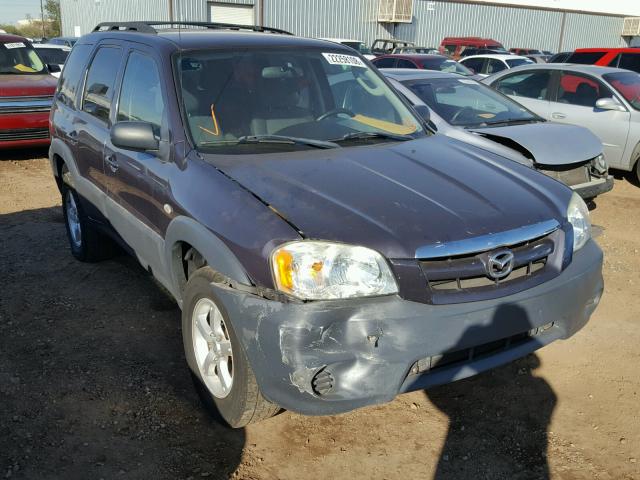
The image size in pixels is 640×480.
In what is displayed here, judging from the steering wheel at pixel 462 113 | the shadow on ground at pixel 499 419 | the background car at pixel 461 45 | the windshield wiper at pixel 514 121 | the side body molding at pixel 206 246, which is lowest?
the background car at pixel 461 45

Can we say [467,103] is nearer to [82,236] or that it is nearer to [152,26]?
[152,26]

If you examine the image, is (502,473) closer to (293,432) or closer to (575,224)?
(293,432)

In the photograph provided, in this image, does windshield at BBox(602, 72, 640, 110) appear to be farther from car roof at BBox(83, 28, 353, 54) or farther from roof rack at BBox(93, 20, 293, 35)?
roof rack at BBox(93, 20, 293, 35)

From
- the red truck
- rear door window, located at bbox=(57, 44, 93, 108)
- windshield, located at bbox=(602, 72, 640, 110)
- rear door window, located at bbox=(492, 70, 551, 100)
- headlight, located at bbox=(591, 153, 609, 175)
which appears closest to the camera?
rear door window, located at bbox=(57, 44, 93, 108)

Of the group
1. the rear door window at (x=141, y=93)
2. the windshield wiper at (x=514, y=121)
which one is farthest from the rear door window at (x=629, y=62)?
the rear door window at (x=141, y=93)

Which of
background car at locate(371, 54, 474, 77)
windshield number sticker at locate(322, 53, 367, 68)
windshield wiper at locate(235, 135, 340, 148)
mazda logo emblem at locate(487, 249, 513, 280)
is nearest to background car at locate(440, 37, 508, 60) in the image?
background car at locate(371, 54, 474, 77)

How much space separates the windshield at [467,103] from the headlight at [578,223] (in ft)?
11.1

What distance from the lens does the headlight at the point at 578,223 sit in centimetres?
319

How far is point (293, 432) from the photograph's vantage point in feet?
10.2

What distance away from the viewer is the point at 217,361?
308 cm

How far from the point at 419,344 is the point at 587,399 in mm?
1421

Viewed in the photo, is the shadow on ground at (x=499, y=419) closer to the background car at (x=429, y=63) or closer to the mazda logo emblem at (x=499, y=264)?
the mazda logo emblem at (x=499, y=264)

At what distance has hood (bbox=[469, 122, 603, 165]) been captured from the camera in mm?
6164

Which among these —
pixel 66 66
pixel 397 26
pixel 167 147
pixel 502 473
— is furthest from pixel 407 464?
pixel 397 26
